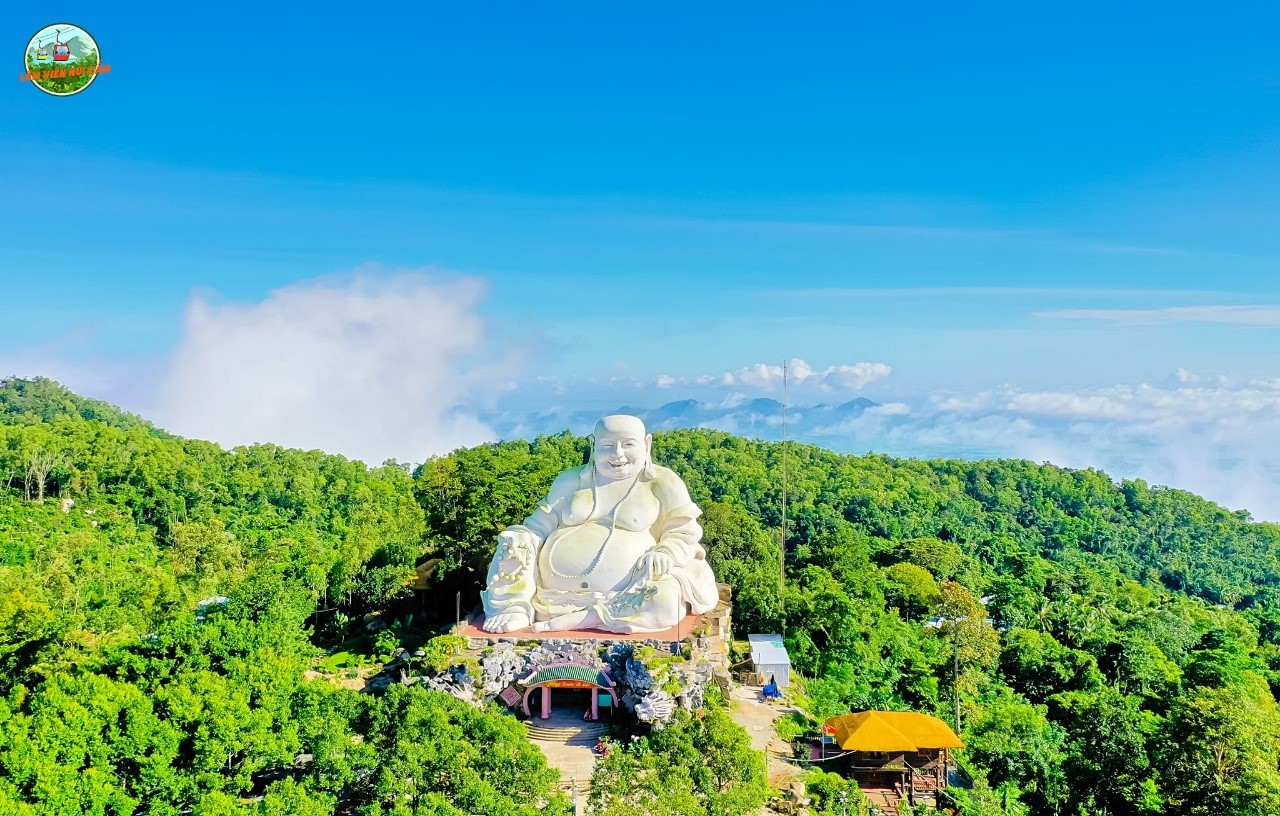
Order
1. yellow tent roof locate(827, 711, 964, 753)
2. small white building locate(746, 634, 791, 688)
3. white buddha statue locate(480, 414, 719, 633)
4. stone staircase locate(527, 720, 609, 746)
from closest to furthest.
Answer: yellow tent roof locate(827, 711, 964, 753)
stone staircase locate(527, 720, 609, 746)
white buddha statue locate(480, 414, 719, 633)
small white building locate(746, 634, 791, 688)

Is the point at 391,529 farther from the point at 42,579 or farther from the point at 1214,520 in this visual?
the point at 1214,520

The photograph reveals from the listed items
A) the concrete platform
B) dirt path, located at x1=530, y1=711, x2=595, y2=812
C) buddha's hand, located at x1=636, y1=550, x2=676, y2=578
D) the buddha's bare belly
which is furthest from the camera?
the buddha's bare belly

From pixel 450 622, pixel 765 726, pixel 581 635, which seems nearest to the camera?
pixel 765 726

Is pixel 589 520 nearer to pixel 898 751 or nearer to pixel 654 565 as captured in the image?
pixel 654 565

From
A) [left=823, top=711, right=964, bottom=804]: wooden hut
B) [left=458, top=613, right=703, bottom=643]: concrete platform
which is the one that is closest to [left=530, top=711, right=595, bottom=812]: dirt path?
[left=458, top=613, right=703, bottom=643]: concrete platform

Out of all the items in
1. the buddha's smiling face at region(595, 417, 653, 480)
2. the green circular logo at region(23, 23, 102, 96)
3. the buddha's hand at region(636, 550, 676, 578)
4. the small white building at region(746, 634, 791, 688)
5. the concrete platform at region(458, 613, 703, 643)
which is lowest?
the small white building at region(746, 634, 791, 688)

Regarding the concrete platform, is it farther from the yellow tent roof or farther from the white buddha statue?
the yellow tent roof

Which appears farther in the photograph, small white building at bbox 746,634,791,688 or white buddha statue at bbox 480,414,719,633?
small white building at bbox 746,634,791,688

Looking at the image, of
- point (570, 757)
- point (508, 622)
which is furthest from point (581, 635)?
point (570, 757)

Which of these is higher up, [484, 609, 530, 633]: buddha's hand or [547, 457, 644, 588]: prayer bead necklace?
[547, 457, 644, 588]: prayer bead necklace
